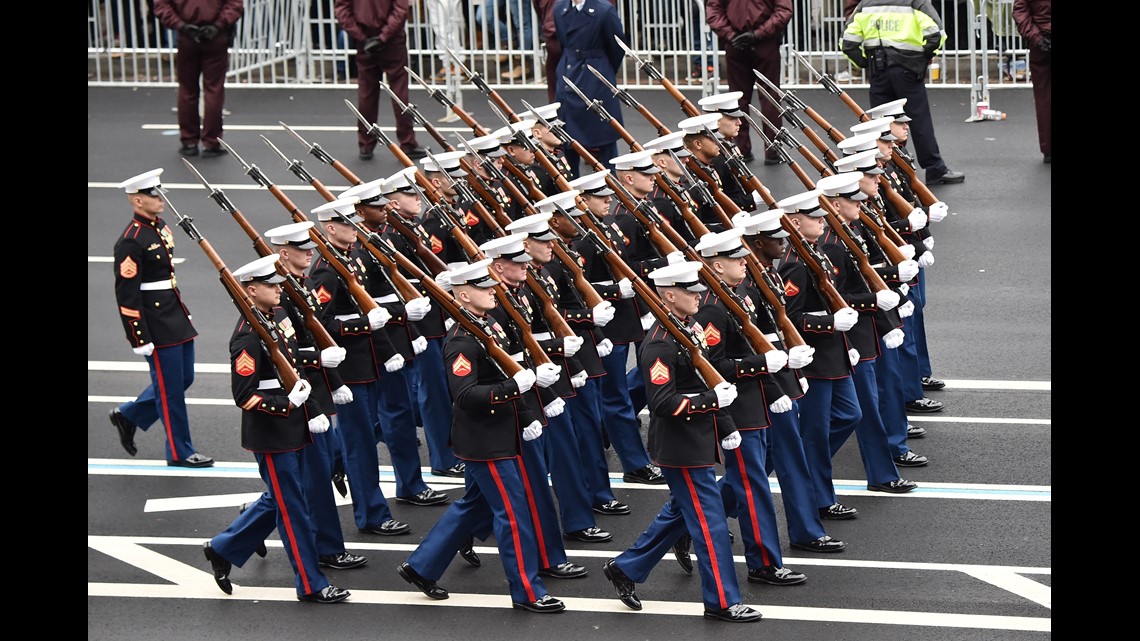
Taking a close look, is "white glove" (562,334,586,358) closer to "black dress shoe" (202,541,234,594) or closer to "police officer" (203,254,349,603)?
"police officer" (203,254,349,603)

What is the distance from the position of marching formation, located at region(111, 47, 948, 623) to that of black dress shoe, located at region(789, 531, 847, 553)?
2 cm

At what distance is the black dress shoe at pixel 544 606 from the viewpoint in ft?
26.7

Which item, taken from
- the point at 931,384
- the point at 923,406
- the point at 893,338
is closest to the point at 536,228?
the point at 893,338

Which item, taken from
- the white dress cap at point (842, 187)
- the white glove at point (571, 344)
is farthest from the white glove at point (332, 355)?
the white dress cap at point (842, 187)

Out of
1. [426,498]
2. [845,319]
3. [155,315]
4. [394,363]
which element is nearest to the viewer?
[845,319]

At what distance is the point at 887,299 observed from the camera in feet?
30.9

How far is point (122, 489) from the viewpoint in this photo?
10250 mm

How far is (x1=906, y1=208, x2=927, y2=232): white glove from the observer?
→ 35.1 feet

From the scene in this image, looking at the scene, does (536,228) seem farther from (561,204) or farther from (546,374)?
(546,374)

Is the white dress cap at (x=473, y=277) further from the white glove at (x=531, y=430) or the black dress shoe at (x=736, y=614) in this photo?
the black dress shoe at (x=736, y=614)

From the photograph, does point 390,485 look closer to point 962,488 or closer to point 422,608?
point 422,608

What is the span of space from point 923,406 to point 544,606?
3.91m

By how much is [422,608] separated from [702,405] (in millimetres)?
1725

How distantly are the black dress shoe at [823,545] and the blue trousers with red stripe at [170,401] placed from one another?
3.98 metres
